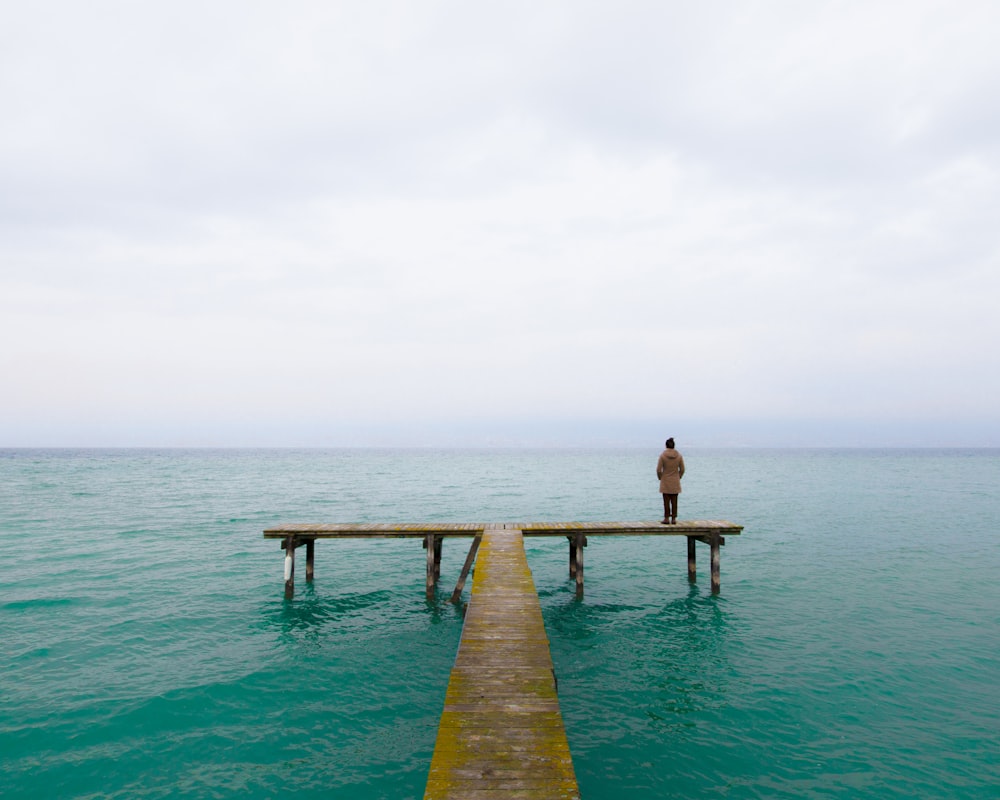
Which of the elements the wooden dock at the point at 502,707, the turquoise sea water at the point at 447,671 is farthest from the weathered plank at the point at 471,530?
the wooden dock at the point at 502,707

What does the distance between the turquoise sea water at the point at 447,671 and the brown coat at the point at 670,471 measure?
334 centimetres

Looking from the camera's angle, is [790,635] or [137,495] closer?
[790,635]

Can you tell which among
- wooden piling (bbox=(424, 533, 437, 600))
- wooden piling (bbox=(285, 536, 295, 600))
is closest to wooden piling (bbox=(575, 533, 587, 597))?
wooden piling (bbox=(424, 533, 437, 600))

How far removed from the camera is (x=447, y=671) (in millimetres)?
11414

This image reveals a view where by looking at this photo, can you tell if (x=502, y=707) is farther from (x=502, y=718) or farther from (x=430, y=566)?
(x=430, y=566)

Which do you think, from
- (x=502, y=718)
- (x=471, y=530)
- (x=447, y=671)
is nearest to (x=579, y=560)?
Answer: (x=471, y=530)

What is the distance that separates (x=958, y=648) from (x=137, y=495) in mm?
55039

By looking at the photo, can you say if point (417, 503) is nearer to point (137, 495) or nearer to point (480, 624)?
point (137, 495)

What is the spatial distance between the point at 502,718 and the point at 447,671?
6085 millimetres

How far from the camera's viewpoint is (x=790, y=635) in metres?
13.6

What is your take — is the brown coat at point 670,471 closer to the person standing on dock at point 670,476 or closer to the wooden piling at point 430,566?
the person standing on dock at point 670,476

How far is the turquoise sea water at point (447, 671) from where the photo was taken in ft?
26.7

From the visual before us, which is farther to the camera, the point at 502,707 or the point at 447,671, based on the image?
the point at 447,671

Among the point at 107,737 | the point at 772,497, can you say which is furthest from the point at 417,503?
the point at 107,737
